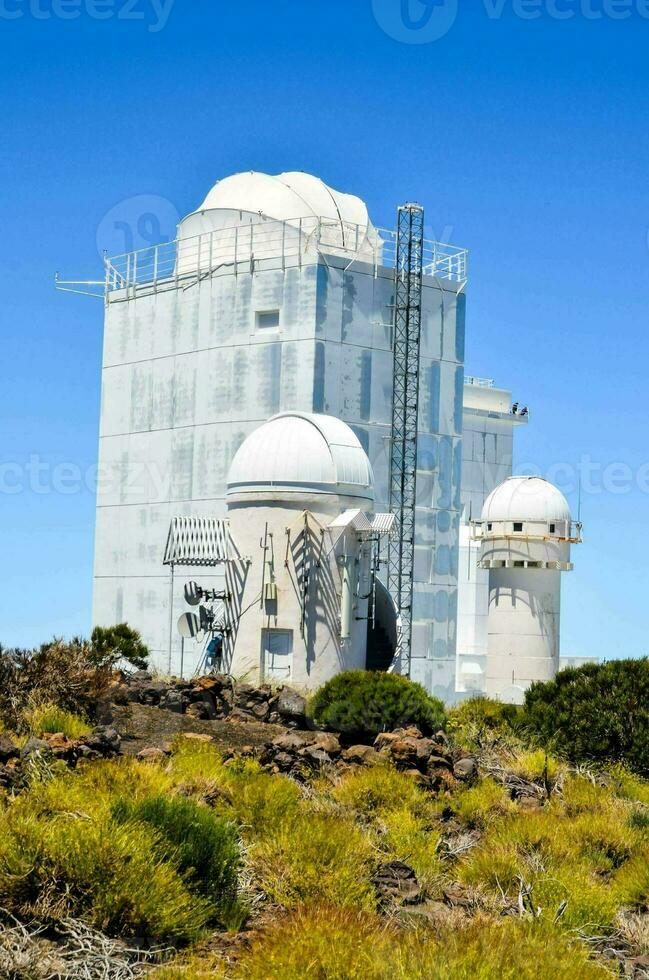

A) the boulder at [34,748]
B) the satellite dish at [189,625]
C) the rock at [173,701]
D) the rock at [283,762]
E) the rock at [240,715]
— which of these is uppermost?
the satellite dish at [189,625]

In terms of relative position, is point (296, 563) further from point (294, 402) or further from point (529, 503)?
point (294, 402)

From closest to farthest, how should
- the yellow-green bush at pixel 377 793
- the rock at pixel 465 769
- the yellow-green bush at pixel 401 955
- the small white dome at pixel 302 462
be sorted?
1. the yellow-green bush at pixel 401 955
2. the yellow-green bush at pixel 377 793
3. the rock at pixel 465 769
4. the small white dome at pixel 302 462

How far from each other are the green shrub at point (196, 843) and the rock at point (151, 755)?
149 inches

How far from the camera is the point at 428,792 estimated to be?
1689 centimetres

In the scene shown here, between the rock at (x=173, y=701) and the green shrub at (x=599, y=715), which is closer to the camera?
the green shrub at (x=599, y=715)

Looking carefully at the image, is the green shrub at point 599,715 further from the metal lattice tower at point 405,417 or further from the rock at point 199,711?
the metal lattice tower at point 405,417

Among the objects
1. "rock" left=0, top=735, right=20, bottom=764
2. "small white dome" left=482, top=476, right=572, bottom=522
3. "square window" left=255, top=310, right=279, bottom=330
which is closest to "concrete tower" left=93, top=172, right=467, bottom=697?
"square window" left=255, top=310, right=279, bottom=330

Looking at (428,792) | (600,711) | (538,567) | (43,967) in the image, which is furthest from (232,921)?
(538,567)

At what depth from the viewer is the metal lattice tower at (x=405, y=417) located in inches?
1582

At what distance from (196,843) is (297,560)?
Answer: 16.2m

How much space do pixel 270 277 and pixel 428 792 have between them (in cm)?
2546

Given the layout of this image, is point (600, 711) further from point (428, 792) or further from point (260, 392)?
point (260, 392)

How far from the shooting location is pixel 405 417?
133ft

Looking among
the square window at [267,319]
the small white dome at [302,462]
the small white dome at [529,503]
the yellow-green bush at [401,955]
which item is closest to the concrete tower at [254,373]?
the square window at [267,319]
